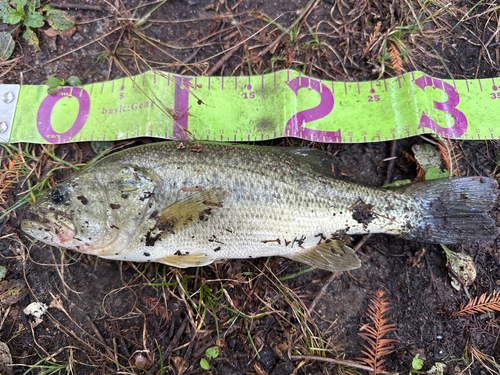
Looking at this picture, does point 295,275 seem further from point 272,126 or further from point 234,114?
point 234,114

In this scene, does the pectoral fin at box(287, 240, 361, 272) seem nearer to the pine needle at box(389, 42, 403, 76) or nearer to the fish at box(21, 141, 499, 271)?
the fish at box(21, 141, 499, 271)

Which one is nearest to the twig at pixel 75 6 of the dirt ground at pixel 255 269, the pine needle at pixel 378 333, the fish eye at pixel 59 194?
the dirt ground at pixel 255 269

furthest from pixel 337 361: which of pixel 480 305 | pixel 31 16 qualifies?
pixel 31 16

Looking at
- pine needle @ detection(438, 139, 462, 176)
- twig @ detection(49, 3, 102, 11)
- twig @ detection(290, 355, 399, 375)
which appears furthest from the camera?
twig @ detection(49, 3, 102, 11)

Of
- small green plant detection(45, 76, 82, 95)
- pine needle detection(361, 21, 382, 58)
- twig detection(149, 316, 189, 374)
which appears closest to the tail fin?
pine needle detection(361, 21, 382, 58)

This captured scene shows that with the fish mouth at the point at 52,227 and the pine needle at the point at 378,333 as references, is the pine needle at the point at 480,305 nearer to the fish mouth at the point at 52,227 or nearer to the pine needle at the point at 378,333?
the pine needle at the point at 378,333

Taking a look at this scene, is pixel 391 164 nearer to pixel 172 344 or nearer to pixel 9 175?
pixel 172 344
